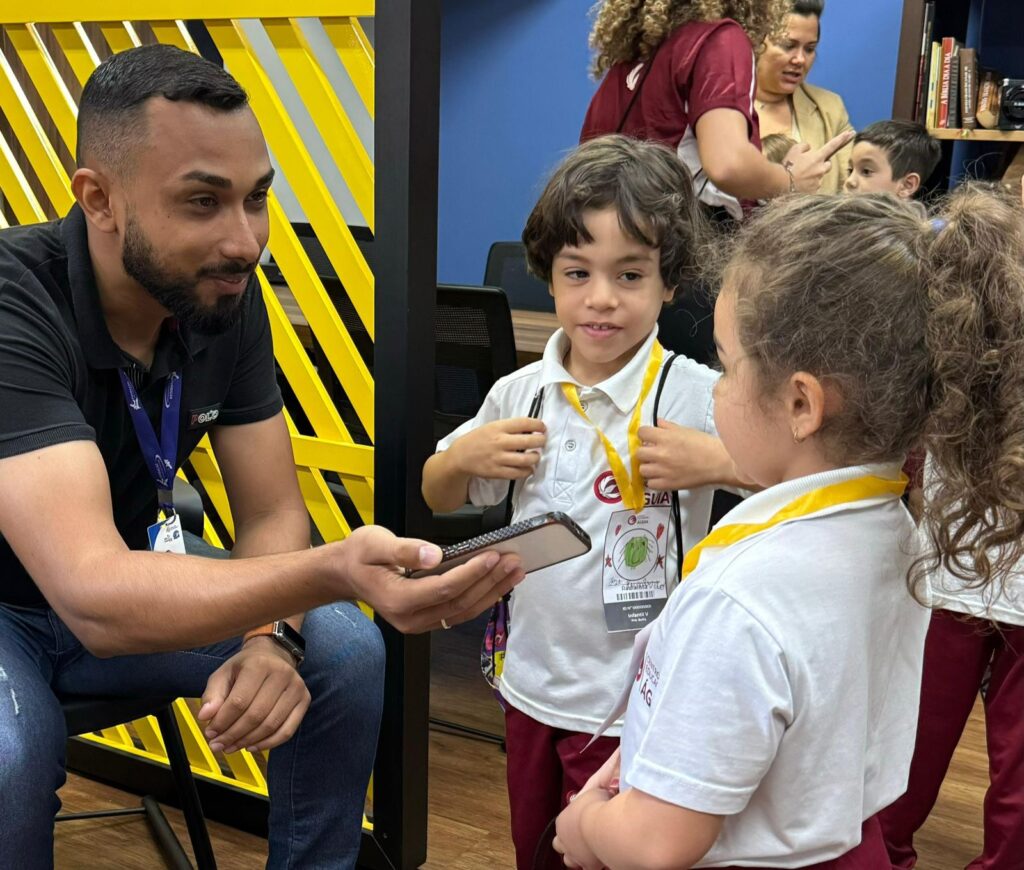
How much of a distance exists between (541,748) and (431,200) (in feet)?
2.73

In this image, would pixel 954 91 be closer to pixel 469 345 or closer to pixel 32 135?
pixel 469 345

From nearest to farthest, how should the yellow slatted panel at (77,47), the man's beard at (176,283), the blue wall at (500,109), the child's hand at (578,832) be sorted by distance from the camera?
the child's hand at (578,832) < the man's beard at (176,283) < the yellow slatted panel at (77,47) < the blue wall at (500,109)

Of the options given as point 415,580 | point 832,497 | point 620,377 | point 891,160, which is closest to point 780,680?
point 832,497

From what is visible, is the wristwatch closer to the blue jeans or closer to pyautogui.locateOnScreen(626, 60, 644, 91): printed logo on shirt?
the blue jeans

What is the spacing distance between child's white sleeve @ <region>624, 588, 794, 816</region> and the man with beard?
310mm

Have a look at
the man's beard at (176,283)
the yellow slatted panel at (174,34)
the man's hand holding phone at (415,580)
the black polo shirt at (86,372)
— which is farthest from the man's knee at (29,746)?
the yellow slatted panel at (174,34)

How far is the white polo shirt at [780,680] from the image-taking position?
96 centimetres

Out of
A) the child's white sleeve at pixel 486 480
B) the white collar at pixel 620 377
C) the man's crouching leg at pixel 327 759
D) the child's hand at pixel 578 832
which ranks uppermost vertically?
the white collar at pixel 620 377

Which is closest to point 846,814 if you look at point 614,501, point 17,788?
point 614,501

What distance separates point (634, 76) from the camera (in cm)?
226

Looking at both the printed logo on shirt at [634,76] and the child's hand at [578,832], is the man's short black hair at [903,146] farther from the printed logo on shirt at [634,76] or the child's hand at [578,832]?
the child's hand at [578,832]

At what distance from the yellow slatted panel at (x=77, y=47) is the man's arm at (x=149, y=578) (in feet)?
3.41

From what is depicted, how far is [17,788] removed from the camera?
1.31m

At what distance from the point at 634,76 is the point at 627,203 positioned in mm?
761
